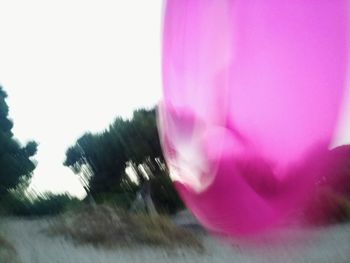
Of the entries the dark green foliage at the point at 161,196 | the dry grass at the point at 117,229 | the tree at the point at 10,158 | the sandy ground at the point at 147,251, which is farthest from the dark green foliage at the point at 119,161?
the sandy ground at the point at 147,251

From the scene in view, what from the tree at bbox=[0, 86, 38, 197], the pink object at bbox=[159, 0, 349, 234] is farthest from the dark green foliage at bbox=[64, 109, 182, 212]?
the pink object at bbox=[159, 0, 349, 234]

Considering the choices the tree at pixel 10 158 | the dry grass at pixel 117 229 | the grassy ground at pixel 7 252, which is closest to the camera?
the grassy ground at pixel 7 252

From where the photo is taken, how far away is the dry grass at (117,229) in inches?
348

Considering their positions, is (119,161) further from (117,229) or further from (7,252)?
(7,252)

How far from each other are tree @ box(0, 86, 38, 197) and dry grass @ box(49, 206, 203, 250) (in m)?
1.30

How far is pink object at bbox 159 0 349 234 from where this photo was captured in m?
1.67

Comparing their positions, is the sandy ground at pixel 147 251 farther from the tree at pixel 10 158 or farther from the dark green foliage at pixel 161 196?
the tree at pixel 10 158

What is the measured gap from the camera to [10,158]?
35.8 ft

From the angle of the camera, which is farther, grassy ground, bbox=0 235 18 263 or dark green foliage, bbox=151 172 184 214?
dark green foliage, bbox=151 172 184 214

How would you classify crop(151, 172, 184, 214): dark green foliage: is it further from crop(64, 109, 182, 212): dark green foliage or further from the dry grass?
the dry grass

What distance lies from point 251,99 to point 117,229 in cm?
781

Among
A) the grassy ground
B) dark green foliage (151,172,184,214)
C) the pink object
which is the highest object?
the pink object

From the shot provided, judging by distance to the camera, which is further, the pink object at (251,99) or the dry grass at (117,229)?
the dry grass at (117,229)

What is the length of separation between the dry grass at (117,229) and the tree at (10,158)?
1.30 m
